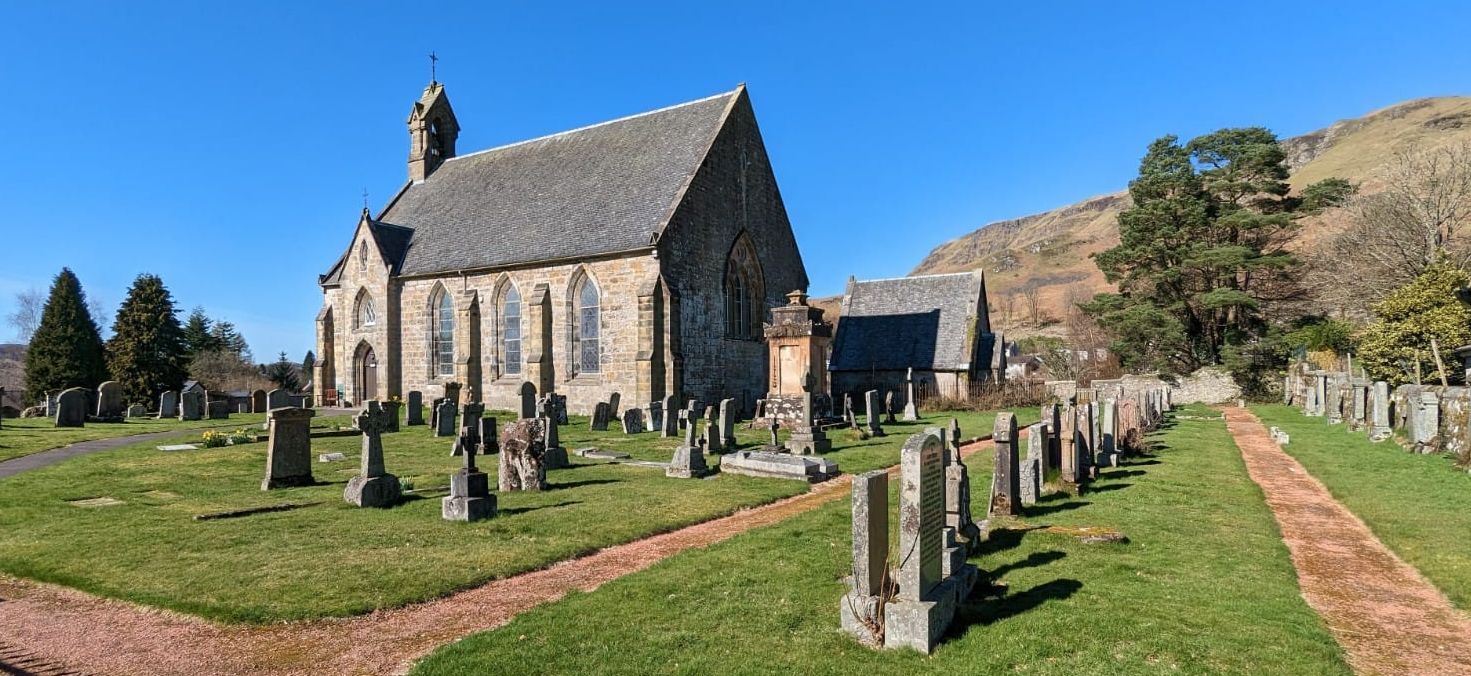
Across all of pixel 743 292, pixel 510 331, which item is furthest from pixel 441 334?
pixel 743 292

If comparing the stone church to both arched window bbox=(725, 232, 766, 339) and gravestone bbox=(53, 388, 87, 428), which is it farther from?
gravestone bbox=(53, 388, 87, 428)

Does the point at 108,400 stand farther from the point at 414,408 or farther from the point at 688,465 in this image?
the point at 688,465

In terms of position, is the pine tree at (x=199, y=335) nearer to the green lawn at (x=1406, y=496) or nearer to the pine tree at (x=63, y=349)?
the pine tree at (x=63, y=349)

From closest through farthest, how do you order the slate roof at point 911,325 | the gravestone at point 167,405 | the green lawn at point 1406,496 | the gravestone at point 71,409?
the green lawn at point 1406,496
the gravestone at point 71,409
the gravestone at point 167,405
the slate roof at point 911,325

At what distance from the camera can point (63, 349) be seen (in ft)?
106

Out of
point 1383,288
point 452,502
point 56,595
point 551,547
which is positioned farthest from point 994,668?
point 1383,288

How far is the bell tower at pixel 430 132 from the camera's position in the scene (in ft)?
125

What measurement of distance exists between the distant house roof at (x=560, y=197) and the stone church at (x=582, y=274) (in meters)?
0.08

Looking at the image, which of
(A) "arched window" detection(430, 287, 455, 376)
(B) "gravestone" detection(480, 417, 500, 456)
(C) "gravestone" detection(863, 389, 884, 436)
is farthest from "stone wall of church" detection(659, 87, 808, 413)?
(A) "arched window" detection(430, 287, 455, 376)

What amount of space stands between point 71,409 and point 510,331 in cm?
1427

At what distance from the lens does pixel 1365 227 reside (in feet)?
121

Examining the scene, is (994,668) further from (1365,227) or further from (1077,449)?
(1365,227)

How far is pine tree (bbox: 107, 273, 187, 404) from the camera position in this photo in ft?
110

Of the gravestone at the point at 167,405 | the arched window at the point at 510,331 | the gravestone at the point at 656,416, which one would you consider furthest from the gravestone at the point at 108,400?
the gravestone at the point at 656,416
